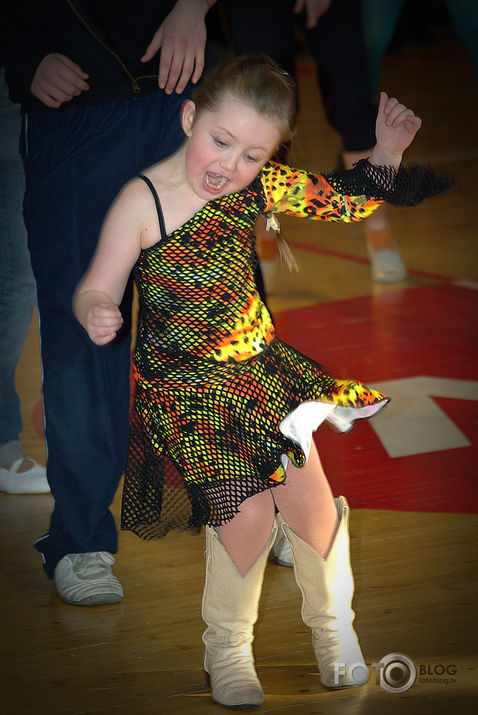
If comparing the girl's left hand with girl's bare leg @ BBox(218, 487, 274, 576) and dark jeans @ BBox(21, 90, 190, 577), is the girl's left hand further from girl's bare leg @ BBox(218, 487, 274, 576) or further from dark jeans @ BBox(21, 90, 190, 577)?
girl's bare leg @ BBox(218, 487, 274, 576)

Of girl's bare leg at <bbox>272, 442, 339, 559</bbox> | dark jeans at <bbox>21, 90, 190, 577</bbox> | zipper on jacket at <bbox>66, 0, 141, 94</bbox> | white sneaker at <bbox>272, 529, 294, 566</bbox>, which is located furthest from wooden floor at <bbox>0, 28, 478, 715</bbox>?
zipper on jacket at <bbox>66, 0, 141, 94</bbox>

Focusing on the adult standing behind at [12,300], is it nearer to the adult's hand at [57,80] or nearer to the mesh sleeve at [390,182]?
the adult's hand at [57,80]

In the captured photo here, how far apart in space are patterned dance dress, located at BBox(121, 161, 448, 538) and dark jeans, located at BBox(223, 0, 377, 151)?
5.39 ft

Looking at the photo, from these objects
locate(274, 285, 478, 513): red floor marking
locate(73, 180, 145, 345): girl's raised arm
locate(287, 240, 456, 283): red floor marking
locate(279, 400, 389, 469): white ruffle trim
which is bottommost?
locate(287, 240, 456, 283): red floor marking

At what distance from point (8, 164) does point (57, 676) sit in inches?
55.3

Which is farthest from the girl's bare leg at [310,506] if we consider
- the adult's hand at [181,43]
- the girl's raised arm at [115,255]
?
the adult's hand at [181,43]

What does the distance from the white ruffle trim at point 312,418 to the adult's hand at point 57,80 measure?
0.85m

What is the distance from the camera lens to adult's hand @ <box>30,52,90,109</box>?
2059mm

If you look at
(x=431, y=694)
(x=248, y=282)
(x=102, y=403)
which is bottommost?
(x=431, y=694)

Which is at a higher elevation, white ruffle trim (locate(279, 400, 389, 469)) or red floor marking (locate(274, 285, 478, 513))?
white ruffle trim (locate(279, 400, 389, 469))

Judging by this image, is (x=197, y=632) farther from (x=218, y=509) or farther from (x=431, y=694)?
(x=431, y=694)

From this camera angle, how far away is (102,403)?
2.25 meters

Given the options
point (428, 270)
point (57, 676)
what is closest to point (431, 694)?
point (57, 676)

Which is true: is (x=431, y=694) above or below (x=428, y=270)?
above
